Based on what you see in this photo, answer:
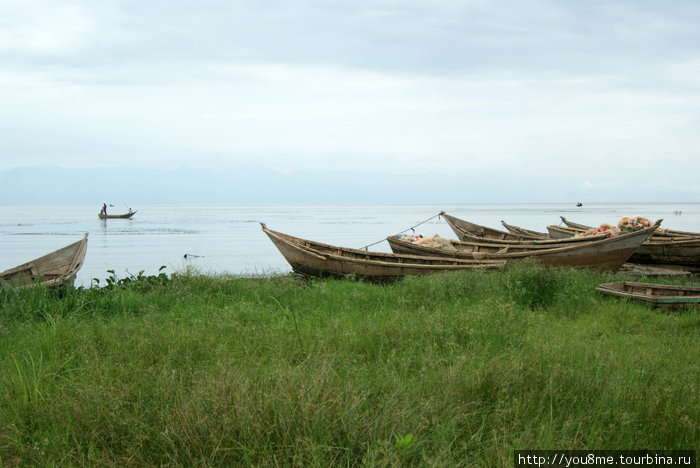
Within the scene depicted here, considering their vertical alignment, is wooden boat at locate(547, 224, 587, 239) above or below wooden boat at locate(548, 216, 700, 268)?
above

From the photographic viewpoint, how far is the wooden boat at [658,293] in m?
8.52

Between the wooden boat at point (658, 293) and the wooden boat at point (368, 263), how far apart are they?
11.2ft

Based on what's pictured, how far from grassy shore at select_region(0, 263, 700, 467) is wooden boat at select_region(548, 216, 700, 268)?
952cm

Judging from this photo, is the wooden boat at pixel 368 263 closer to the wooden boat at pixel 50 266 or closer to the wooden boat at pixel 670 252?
the wooden boat at pixel 50 266

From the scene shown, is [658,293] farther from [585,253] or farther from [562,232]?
[562,232]

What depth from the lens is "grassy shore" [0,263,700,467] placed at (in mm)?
3449

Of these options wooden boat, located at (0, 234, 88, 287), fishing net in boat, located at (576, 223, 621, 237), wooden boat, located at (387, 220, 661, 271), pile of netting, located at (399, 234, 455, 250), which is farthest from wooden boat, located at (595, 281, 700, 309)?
wooden boat, located at (0, 234, 88, 287)

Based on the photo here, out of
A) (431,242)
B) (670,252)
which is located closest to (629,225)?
(670,252)

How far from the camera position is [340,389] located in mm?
4031

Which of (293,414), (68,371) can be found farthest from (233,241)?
(293,414)

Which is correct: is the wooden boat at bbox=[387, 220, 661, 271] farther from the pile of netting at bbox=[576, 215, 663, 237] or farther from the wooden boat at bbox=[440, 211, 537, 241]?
the wooden boat at bbox=[440, 211, 537, 241]

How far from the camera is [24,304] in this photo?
8.28m

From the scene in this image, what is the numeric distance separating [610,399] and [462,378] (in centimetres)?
115

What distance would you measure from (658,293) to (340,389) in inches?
320
